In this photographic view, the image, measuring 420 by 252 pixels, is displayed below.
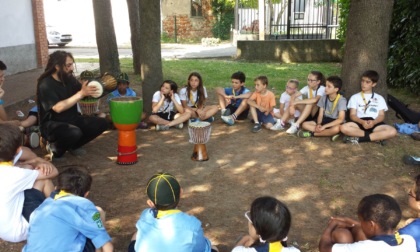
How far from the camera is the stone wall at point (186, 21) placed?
2811 cm

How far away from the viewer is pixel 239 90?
23.2 feet

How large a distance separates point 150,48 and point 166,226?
467 centimetres

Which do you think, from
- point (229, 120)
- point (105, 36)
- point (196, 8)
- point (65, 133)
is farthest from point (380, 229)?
point (196, 8)

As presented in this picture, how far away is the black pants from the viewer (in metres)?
5.09

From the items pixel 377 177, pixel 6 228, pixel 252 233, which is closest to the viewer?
pixel 252 233

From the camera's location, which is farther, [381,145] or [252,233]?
[381,145]

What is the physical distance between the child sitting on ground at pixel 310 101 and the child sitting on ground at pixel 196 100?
4.44 feet

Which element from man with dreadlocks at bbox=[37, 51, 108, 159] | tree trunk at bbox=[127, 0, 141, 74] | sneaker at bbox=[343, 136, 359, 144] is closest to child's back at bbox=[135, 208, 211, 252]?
man with dreadlocks at bbox=[37, 51, 108, 159]

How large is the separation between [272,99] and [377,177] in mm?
2339

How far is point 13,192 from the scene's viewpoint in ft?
9.46

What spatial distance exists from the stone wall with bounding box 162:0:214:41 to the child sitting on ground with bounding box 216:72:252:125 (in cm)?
2180

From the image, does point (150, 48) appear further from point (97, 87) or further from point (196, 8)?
point (196, 8)

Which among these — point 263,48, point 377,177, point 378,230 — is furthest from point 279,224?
point 263,48

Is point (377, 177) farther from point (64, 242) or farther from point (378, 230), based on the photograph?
point (64, 242)
